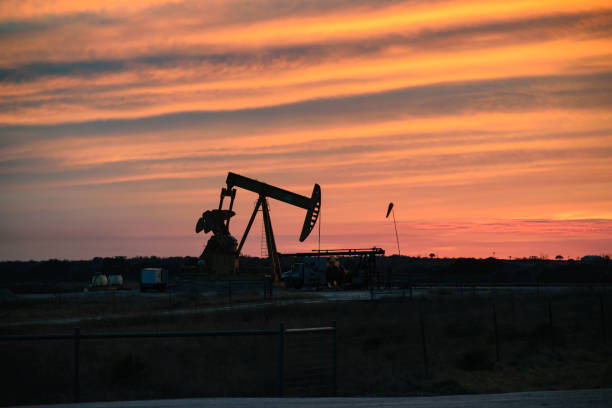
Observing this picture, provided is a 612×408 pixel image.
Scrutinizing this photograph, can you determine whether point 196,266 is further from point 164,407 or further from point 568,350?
point 164,407

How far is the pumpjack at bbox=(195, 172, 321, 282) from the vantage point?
249ft

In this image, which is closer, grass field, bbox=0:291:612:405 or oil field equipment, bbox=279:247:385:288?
grass field, bbox=0:291:612:405

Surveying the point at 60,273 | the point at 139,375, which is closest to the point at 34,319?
the point at 139,375

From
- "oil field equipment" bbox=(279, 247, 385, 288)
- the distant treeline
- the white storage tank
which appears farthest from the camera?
the distant treeline

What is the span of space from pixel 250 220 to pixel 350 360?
55438 mm

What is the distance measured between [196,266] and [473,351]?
60.4m

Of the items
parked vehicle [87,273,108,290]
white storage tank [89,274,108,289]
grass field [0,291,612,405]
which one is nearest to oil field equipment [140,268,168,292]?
parked vehicle [87,273,108,290]

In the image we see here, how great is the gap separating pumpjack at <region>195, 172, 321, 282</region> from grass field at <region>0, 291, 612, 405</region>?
4366 centimetres

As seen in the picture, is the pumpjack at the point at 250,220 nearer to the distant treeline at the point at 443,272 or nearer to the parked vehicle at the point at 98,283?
the distant treeline at the point at 443,272

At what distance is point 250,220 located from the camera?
75938 mm

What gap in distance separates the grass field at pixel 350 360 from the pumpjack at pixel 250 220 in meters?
43.7

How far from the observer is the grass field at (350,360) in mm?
17109

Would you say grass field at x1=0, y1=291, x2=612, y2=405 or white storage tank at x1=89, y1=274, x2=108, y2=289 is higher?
white storage tank at x1=89, y1=274, x2=108, y2=289

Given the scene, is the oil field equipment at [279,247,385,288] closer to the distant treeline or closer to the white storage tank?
the distant treeline
